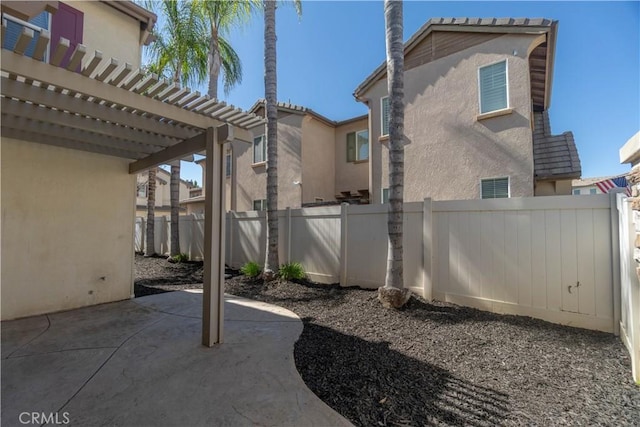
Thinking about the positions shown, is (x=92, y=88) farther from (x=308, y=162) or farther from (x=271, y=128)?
(x=308, y=162)

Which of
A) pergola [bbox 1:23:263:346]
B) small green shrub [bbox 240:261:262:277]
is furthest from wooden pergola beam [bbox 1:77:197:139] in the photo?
small green shrub [bbox 240:261:262:277]

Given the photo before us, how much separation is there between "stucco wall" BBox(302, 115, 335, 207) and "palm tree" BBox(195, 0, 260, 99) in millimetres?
3789

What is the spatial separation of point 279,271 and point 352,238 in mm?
2154

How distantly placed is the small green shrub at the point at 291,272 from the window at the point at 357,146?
7.04m

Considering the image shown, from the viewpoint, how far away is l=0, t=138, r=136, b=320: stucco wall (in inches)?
187

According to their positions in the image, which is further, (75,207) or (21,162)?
(75,207)

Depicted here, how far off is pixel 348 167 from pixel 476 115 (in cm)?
622

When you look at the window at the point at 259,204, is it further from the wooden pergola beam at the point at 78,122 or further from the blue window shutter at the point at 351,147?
the wooden pergola beam at the point at 78,122

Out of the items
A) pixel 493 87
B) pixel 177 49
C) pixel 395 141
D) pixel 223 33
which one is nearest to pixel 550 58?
pixel 493 87

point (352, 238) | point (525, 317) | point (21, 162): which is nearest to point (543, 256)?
point (525, 317)

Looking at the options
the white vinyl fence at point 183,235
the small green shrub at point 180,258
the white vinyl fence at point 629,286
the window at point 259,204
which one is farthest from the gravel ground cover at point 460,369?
the window at point 259,204

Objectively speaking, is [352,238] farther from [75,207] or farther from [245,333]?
[75,207]

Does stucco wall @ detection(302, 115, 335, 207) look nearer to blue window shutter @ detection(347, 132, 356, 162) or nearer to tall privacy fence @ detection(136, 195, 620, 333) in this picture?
blue window shutter @ detection(347, 132, 356, 162)

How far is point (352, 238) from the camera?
659cm
